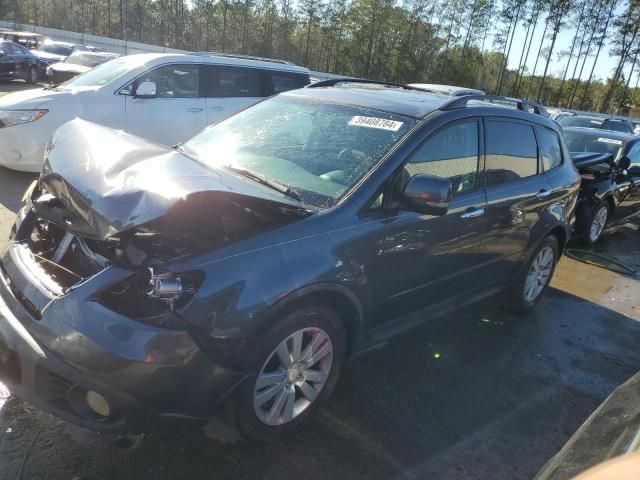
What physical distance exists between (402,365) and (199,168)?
2.00 meters

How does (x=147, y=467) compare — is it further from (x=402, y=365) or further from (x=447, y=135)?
(x=447, y=135)

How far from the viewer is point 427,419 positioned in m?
3.18

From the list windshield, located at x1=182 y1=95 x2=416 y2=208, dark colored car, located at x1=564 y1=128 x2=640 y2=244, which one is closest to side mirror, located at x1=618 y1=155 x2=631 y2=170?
dark colored car, located at x1=564 y1=128 x2=640 y2=244

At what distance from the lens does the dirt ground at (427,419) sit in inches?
101

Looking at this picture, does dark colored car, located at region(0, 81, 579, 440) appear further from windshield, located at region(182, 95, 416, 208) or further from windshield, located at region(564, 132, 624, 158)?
windshield, located at region(564, 132, 624, 158)

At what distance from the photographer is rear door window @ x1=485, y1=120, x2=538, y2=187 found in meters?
3.85

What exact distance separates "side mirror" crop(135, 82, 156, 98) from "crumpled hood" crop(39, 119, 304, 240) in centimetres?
447

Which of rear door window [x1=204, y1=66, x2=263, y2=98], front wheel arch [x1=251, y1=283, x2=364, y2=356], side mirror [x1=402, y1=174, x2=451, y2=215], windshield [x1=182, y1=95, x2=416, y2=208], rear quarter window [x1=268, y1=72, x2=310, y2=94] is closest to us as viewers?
front wheel arch [x1=251, y1=283, x2=364, y2=356]

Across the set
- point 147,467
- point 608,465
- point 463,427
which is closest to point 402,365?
point 463,427

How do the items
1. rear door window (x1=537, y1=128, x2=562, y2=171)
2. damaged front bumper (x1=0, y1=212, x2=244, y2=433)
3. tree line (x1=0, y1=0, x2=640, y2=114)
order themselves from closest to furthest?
damaged front bumper (x1=0, y1=212, x2=244, y2=433) → rear door window (x1=537, y1=128, x2=562, y2=171) → tree line (x1=0, y1=0, x2=640, y2=114)

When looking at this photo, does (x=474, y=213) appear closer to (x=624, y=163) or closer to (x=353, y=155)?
(x=353, y=155)

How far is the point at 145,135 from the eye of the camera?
7.47m

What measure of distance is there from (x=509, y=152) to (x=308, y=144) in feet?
5.59

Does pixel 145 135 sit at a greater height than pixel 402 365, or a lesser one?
greater
